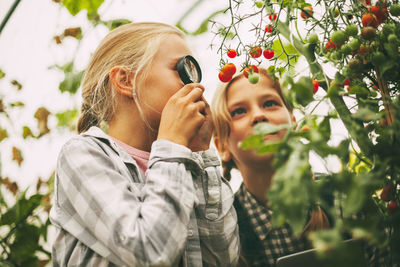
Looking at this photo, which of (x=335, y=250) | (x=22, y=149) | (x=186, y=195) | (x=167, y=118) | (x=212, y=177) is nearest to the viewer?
(x=335, y=250)

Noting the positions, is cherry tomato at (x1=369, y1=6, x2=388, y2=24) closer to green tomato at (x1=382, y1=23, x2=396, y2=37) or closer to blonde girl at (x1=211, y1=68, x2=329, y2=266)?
green tomato at (x1=382, y1=23, x2=396, y2=37)

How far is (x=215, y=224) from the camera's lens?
821 millimetres

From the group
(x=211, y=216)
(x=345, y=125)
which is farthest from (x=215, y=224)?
(x=345, y=125)

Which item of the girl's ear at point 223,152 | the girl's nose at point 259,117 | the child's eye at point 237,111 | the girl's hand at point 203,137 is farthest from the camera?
the girl's ear at point 223,152

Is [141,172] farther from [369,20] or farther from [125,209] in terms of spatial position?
[369,20]

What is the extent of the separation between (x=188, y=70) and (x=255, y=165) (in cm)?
46

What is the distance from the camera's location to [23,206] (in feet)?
3.21

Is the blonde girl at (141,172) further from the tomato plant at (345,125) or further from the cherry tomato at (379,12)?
the cherry tomato at (379,12)

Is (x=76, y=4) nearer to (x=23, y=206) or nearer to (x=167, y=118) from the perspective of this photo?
(x=167, y=118)

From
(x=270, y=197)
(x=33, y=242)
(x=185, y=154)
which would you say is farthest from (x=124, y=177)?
(x=33, y=242)

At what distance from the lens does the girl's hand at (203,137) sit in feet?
3.08

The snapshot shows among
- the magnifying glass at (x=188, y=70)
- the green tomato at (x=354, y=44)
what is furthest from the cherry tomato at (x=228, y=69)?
the green tomato at (x=354, y=44)

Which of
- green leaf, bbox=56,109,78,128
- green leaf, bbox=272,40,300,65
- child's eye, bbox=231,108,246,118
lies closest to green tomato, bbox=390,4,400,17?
green leaf, bbox=272,40,300,65

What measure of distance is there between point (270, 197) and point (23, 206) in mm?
954
